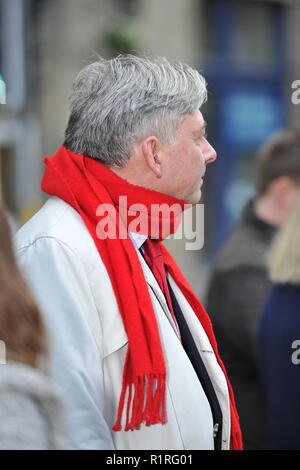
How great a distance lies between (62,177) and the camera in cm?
209

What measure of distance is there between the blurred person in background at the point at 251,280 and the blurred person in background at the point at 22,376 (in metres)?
1.75

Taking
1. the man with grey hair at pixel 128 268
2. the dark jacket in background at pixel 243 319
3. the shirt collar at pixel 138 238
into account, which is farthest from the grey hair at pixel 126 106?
the dark jacket in background at pixel 243 319

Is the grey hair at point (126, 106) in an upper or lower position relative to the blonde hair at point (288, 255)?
upper

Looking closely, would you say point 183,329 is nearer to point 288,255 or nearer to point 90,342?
point 90,342

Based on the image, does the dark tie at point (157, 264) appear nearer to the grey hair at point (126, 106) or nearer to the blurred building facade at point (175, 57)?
the grey hair at point (126, 106)

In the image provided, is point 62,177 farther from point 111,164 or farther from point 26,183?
point 26,183

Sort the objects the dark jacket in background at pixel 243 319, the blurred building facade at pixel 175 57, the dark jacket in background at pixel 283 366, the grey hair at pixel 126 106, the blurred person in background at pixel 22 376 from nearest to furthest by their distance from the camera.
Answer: the blurred person in background at pixel 22 376 < the grey hair at pixel 126 106 < the dark jacket in background at pixel 283 366 < the dark jacket in background at pixel 243 319 < the blurred building facade at pixel 175 57

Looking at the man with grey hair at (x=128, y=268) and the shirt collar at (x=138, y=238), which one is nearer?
the man with grey hair at (x=128, y=268)

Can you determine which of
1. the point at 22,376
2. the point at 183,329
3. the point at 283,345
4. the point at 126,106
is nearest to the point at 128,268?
the point at 183,329

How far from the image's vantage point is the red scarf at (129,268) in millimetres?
1941

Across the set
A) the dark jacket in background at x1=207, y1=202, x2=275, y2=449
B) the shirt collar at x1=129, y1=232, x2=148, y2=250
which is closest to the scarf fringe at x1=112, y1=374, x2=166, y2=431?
the shirt collar at x1=129, y1=232, x2=148, y2=250

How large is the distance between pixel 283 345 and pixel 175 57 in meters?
6.43
